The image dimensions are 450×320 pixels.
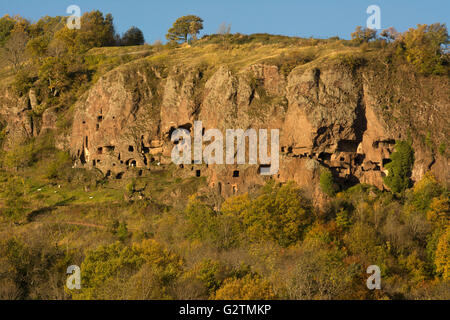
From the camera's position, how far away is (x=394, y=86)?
188 feet

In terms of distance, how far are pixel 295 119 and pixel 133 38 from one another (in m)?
62.3

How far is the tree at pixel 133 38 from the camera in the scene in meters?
107

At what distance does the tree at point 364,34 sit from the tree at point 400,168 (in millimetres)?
19246

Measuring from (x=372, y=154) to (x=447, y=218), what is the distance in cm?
966

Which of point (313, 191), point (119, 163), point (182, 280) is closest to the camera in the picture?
point (182, 280)

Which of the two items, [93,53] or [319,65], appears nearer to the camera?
[319,65]

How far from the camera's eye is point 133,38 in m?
109

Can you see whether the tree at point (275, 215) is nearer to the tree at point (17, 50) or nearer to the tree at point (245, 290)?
the tree at point (245, 290)

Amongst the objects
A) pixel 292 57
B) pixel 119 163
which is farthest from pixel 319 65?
pixel 119 163
